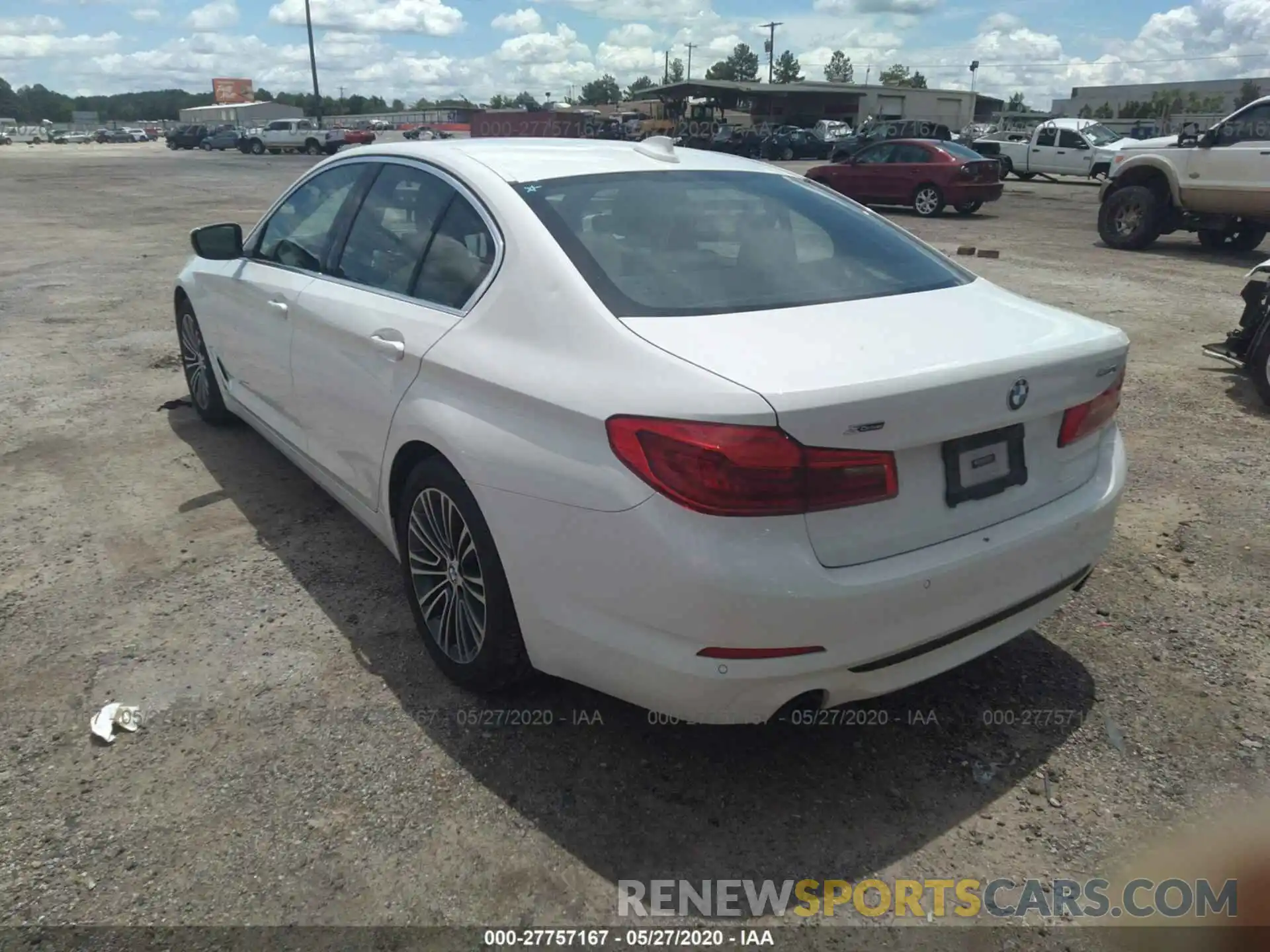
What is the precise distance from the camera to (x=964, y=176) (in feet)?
59.4

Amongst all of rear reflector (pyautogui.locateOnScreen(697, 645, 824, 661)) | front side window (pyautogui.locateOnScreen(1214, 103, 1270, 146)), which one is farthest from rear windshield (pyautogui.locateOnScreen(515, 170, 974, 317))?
front side window (pyautogui.locateOnScreen(1214, 103, 1270, 146))

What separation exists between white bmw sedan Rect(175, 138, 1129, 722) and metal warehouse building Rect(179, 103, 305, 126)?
10893cm

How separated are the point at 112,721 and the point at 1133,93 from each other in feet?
347

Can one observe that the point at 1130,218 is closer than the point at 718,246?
No

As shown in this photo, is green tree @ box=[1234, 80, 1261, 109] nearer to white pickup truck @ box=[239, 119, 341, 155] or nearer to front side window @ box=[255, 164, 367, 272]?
white pickup truck @ box=[239, 119, 341, 155]

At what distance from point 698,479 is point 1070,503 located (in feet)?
3.93

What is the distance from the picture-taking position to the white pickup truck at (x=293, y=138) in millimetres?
52625

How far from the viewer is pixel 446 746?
2797 millimetres

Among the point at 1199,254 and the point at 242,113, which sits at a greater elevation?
the point at 242,113

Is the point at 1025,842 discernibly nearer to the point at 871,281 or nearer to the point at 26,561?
the point at 871,281

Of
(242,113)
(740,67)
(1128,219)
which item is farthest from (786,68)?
(1128,219)

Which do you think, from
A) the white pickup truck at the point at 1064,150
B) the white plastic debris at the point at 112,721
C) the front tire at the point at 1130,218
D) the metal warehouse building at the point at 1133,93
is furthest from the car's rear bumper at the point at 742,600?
the metal warehouse building at the point at 1133,93

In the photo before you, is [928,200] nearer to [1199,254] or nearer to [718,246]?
[1199,254]

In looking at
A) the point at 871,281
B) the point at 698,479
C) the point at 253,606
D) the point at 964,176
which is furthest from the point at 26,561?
the point at 964,176
